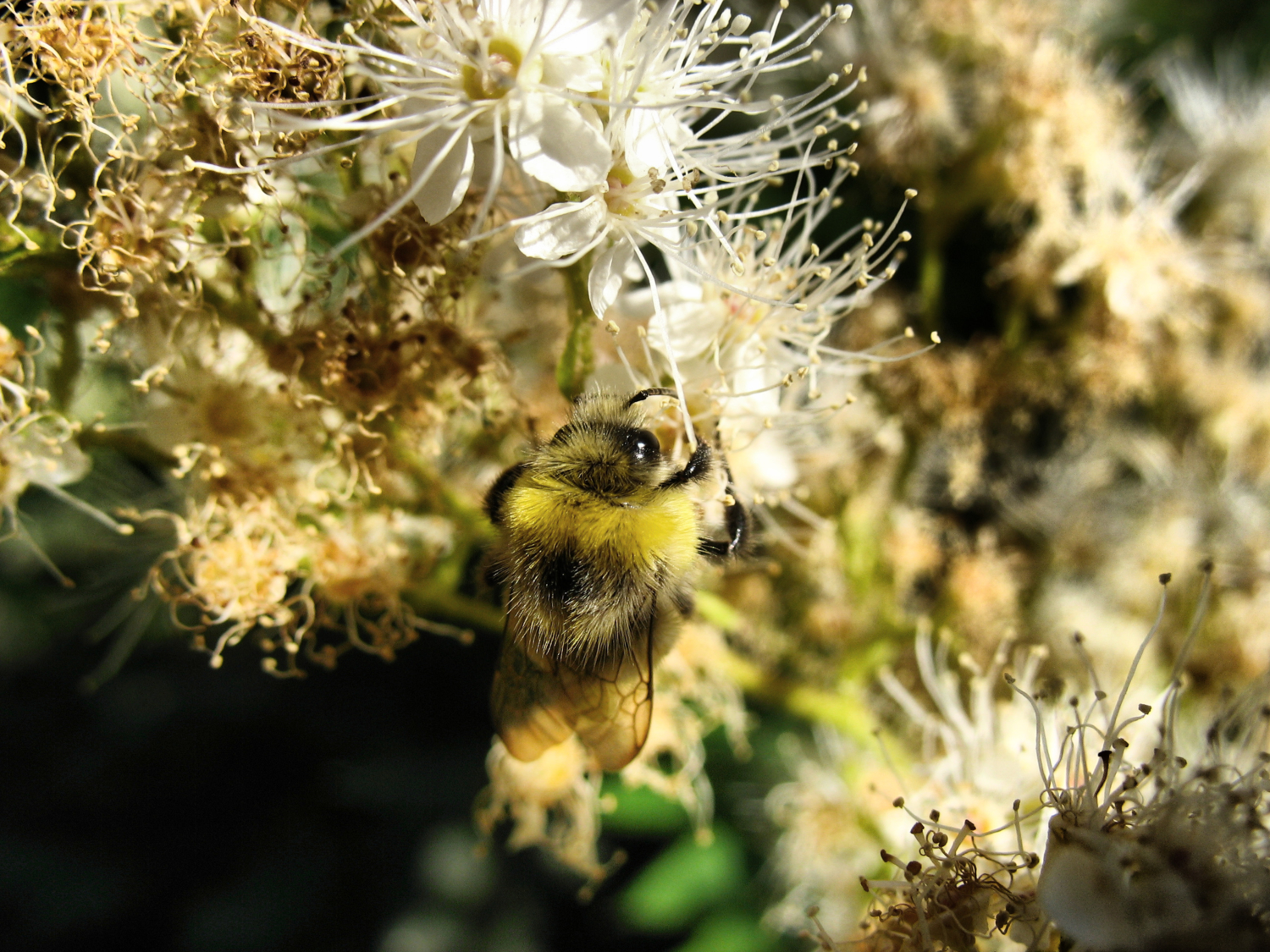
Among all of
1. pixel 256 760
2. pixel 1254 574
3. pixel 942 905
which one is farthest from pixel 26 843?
pixel 1254 574

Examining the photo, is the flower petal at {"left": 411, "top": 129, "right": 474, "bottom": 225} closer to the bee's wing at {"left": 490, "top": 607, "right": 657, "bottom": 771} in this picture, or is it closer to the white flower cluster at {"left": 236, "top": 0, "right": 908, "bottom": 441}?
the white flower cluster at {"left": 236, "top": 0, "right": 908, "bottom": 441}

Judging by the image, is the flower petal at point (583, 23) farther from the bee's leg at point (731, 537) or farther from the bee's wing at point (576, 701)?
the bee's wing at point (576, 701)

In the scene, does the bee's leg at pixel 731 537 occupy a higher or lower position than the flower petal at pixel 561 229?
lower

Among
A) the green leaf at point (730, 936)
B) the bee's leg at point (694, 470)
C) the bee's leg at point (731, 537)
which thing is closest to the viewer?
the bee's leg at point (694, 470)

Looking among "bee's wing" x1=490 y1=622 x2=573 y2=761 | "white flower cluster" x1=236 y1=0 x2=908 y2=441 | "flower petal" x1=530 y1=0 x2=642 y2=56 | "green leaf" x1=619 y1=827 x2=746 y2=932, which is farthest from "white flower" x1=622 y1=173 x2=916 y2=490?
"green leaf" x1=619 y1=827 x2=746 y2=932

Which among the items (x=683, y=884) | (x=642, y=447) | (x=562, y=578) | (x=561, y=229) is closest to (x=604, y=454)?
(x=642, y=447)

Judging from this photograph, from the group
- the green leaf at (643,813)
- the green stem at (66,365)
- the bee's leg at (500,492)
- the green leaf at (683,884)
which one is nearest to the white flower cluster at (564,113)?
the bee's leg at (500,492)
